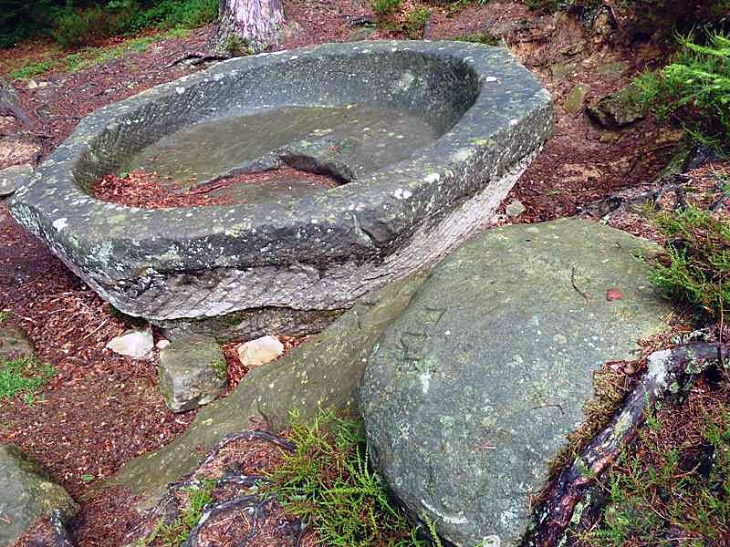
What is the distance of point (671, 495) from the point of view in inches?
56.6

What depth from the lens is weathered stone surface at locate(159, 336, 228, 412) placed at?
3297 mm

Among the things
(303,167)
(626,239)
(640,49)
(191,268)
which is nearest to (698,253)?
(626,239)

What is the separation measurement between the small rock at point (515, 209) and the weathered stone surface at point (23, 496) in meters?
3.33

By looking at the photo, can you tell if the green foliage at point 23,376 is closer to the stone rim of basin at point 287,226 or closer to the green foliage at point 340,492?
the stone rim of basin at point 287,226

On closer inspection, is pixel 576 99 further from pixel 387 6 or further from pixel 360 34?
pixel 360 34

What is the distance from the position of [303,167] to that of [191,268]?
1.61 metres

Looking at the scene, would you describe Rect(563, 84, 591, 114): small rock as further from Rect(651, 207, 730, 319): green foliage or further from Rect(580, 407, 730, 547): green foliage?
Rect(580, 407, 730, 547): green foliage

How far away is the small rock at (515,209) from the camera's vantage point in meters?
4.50

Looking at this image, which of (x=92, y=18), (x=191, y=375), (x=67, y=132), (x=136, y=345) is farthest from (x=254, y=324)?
(x=92, y=18)

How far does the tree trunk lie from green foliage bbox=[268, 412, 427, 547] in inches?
253

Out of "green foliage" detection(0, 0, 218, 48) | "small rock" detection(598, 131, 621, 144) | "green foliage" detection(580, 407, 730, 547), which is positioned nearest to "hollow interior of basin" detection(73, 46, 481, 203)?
"small rock" detection(598, 131, 621, 144)

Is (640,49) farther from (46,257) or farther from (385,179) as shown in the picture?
(46,257)

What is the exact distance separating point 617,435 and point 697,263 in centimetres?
61

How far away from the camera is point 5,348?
3.71m
